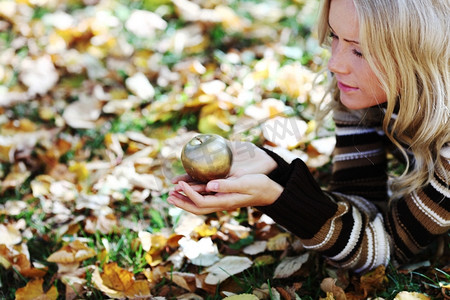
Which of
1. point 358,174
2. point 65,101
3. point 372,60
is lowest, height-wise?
point 65,101

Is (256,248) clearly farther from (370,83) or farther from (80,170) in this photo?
(80,170)

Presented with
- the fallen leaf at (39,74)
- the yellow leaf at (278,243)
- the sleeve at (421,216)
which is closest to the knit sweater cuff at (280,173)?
the yellow leaf at (278,243)

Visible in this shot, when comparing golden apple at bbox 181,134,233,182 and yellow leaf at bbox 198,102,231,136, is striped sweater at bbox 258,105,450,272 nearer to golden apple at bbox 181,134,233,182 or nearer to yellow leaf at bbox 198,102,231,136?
golden apple at bbox 181,134,233,182

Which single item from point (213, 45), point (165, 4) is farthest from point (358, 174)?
point (165, 4)

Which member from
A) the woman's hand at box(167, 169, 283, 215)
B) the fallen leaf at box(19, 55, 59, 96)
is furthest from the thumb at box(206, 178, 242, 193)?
the fallen leaf at box(19, 55, 59, 96)

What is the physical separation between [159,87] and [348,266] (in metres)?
1.45

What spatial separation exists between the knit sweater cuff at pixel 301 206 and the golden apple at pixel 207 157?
19cm

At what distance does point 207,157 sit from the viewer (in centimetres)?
152

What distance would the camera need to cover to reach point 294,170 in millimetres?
1631

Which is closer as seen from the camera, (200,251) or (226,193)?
(226,193)

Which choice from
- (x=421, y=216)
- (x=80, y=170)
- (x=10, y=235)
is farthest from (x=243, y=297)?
(x=80, y=170)

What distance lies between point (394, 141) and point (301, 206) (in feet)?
1.16

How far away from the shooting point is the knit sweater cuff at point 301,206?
5.28 ft

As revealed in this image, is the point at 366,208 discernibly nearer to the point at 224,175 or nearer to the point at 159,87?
the point at 224,175
